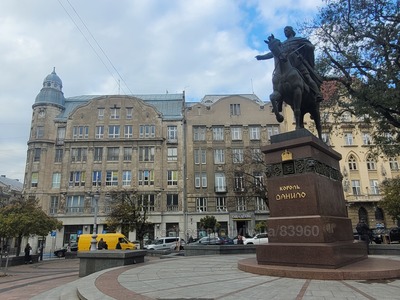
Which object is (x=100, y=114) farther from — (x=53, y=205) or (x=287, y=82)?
(x=287, y=82)

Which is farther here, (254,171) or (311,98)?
(254,171)

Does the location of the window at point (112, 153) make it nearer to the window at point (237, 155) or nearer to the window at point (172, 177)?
the window at point (172, 177)

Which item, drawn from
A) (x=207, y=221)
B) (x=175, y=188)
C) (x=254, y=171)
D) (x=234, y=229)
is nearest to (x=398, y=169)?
(x=254, y=171)

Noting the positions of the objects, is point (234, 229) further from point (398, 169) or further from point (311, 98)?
point (311, 98)

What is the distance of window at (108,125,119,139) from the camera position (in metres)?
47.6

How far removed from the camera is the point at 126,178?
45719mm

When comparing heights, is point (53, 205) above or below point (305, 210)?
above

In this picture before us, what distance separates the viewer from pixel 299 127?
931cm

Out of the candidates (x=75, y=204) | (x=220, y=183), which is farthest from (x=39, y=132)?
(x=220, y=183)

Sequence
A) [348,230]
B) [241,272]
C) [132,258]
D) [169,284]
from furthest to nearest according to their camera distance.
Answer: [132,258] → [348,230] → [241,272] → [169,284]

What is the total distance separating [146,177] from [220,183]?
1099 cm

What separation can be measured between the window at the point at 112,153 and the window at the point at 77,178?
4300 millimetres

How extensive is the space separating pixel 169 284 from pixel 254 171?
3888 cm

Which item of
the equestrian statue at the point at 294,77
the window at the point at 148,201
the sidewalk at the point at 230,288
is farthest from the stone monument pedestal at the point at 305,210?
the window at the point at 148,201
